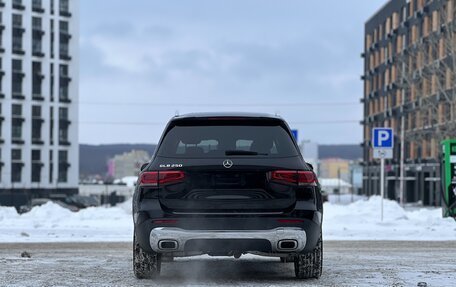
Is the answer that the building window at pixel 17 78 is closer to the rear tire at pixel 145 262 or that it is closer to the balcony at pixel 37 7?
the balcony at pixel 37 7

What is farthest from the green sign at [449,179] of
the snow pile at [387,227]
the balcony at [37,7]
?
the balcony at [37,7]

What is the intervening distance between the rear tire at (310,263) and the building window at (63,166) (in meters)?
90.1

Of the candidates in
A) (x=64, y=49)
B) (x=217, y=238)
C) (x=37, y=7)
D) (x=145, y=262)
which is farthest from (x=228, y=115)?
(x=64, y=49)

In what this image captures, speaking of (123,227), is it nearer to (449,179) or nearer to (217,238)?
(449,179)

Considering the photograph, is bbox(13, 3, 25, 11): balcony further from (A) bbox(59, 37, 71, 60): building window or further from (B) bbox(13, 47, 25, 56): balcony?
(A) bbox(59, 37, 71, 60): building window

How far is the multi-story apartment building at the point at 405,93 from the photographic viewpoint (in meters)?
62.5

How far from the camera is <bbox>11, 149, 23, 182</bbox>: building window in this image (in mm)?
91812

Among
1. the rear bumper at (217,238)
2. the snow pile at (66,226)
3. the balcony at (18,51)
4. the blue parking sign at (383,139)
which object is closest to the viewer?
the rear bumper at (217,238)

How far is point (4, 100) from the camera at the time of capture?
301ft

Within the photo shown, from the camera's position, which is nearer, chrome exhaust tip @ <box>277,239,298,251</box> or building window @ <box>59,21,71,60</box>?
chrome exhaust tip @ <box>277,239,298,251</box>

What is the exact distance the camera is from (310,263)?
8.59 meters

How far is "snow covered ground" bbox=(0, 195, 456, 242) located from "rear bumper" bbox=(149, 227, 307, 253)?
34.4 ft

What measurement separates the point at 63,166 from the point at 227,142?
90.9 metres

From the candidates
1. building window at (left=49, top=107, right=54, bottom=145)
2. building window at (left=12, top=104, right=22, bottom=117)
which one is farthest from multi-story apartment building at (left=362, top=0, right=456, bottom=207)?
building window at (left=12, top=104, right=22, bottom=117)
